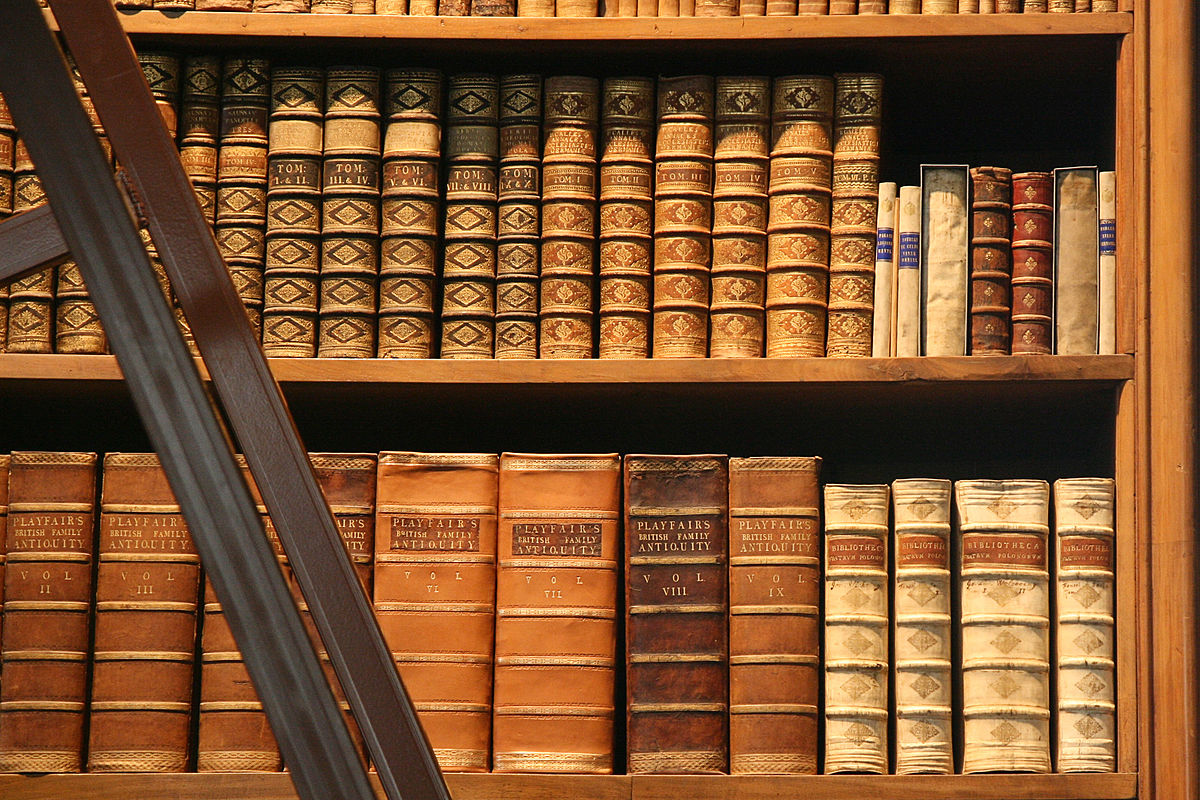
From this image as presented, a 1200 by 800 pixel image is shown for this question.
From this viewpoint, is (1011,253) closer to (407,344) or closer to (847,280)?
(847,280)

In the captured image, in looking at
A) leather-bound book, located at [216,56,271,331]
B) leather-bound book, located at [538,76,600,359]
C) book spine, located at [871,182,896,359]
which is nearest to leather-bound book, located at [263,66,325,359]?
leather-bound book, located at [216,56,271,331]

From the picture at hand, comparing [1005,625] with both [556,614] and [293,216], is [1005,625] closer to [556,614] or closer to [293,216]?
[556,614]

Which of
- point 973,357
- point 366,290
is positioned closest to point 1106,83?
point 973,357

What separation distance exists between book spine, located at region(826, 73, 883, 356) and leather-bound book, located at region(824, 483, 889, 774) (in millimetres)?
163

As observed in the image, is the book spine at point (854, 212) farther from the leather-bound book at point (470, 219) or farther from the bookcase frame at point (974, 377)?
the leather-bound book at point (470, 219)

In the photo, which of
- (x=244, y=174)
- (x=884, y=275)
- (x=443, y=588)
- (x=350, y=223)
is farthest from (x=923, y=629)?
(x=244, y=174)

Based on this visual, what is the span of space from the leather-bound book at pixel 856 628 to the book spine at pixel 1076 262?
→ 0.82ft

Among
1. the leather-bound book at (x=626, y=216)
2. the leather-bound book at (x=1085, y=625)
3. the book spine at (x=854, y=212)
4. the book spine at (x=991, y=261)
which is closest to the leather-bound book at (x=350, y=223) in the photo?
the leather-bound book at (x=626, y=216)

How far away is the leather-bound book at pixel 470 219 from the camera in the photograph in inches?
48.4

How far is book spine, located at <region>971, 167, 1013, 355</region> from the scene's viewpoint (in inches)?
47.7

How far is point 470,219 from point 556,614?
0.41 metres

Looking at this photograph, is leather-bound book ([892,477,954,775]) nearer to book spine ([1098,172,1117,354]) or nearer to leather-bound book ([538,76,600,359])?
book spine ([1098,172,1117,354])

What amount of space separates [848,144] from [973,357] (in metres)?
0.25

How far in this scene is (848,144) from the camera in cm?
123
